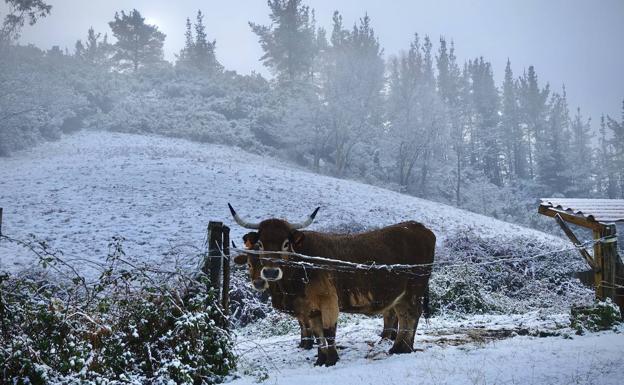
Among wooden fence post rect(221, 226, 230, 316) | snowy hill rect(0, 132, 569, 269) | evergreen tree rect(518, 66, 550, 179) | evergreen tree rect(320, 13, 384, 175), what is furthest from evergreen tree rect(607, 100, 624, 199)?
wooden fence post rect(221, 226, 230, 316)

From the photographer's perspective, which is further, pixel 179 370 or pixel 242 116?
pixel 242 116

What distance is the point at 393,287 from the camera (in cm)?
687

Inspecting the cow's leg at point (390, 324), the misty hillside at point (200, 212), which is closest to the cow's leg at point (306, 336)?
the cow's leg at point (390, 324)

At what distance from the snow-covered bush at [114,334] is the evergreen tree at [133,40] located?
57.4 meters

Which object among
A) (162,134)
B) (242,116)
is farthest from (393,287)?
(242,116)

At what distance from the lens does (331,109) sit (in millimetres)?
40625

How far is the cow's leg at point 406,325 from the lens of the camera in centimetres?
672

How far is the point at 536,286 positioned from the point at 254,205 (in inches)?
471

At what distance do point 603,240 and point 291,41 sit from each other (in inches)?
1959

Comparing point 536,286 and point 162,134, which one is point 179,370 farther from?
point 162,134

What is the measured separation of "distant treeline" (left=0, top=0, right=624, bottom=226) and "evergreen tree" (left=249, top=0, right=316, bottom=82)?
126 millimetres

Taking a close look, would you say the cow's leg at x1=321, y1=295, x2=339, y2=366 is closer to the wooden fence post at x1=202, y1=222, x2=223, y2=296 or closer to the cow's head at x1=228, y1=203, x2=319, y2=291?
the cow's head at x1=228, y1=203, x2=319, y2=291

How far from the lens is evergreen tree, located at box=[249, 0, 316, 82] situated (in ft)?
177

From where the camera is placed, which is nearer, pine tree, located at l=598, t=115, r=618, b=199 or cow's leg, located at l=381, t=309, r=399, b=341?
cow's leg, located at l=381, t=309, r=399, b=341
